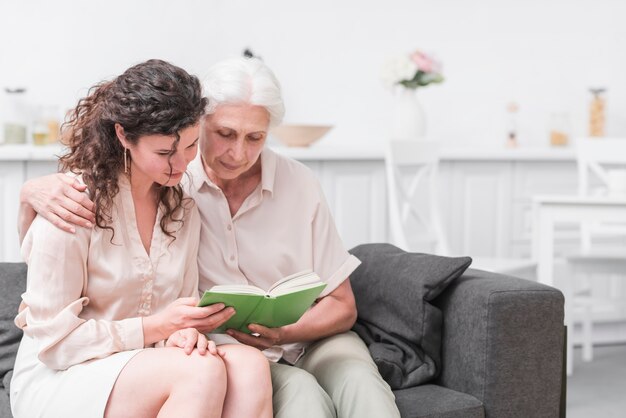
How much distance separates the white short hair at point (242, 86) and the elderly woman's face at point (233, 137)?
16 millimetres

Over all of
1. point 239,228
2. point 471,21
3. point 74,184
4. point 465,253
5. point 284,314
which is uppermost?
point 471,21

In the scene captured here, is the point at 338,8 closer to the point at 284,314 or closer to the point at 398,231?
the point at 398,231

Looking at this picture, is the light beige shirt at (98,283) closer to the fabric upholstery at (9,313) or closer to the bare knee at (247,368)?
the bare knee at (247,368)

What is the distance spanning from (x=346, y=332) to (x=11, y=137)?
2238 millimetres

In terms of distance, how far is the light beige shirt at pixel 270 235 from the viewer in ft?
7.19

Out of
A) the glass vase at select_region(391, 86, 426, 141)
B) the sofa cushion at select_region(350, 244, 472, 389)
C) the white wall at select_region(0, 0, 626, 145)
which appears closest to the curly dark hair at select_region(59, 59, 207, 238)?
the sofa cushion at select_region(350, 244, 472, 389)

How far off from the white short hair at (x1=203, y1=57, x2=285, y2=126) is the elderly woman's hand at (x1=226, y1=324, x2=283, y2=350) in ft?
1.62

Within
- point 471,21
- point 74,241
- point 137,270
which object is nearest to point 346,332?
point 137,270

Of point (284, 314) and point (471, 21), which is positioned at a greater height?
point (471, 21)

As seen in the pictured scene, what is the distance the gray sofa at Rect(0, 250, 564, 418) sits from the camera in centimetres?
209

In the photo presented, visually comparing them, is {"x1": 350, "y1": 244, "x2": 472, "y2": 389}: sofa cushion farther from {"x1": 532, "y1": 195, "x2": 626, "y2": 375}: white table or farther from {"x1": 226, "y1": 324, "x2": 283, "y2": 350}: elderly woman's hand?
{"x1": 532, "y1": 195, "x2": 626, "y2": 375}: white table

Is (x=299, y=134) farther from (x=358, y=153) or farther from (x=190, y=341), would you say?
(x=190, y=341)

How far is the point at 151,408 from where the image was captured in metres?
1.72

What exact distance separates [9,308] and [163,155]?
708mm
